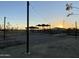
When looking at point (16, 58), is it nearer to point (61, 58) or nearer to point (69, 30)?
point (61, 58)

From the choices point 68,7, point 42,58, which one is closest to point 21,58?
point 42,58

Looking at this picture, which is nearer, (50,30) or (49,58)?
(49,58)

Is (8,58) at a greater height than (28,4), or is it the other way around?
(28,4)

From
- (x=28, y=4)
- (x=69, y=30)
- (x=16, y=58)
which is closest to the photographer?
(x=16, y=58)

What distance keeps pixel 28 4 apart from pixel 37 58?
12.6 ft

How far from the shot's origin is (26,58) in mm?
12008

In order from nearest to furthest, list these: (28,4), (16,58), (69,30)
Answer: (16,58) < (28,4) < (69,30)

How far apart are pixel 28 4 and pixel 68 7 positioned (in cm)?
259

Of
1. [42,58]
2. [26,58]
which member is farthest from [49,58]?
[26,58]

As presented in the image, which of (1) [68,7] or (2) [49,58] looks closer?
(2) [49,58]

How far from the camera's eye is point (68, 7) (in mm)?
15047

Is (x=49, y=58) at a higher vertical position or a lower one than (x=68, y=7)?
lower

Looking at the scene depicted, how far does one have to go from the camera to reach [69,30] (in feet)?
261

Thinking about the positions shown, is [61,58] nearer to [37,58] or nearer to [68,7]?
[37,58]
